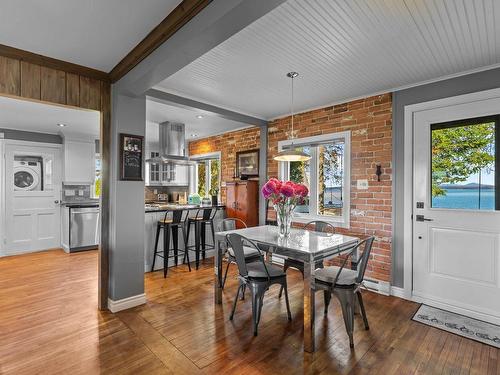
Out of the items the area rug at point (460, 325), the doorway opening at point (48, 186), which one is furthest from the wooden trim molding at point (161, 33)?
the area rug at point (460, 325)

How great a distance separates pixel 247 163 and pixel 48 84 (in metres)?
3.39

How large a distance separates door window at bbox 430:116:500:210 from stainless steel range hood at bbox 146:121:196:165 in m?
3.98

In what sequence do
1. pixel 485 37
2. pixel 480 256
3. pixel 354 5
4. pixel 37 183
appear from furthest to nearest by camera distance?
pixel 37 183
pixel 480 256
pixel 485 37
pixel 354 5

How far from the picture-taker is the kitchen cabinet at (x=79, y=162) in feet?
19.0

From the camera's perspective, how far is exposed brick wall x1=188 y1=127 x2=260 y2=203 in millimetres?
5305

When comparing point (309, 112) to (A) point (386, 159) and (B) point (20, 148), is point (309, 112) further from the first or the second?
(B) point (20, 148)

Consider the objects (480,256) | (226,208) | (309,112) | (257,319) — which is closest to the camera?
(257,319)

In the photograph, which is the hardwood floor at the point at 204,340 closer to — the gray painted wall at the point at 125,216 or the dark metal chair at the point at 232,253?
the gray painted wall at the point at 125,216

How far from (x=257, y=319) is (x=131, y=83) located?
8.08 feet

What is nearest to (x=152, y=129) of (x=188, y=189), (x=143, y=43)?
(x=188, y=189)

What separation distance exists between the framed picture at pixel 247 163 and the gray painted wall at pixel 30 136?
13.0 feet

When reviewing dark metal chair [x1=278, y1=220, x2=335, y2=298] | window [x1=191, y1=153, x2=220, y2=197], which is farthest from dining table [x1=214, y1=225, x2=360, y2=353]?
window [x1=191, y1=153, x2=220, y2=197]

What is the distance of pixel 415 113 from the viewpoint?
3.15m

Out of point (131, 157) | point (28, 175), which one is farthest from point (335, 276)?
point (28, 175)
